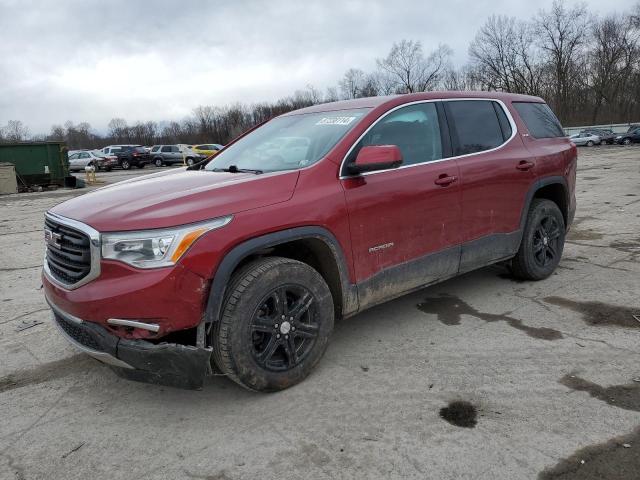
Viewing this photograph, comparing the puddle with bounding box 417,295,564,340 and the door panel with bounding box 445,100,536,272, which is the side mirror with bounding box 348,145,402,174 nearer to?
the door panel with bounding box 445,100,536,272

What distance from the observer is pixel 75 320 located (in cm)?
289

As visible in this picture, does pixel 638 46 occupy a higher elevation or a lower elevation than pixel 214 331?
higher

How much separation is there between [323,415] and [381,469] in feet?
1.88

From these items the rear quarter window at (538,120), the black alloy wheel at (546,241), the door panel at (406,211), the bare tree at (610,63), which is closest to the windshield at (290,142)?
the door panel at (406,211)

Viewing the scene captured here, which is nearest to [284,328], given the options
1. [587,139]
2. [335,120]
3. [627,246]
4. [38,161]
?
[335,120]

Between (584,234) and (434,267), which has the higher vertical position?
(434,267)

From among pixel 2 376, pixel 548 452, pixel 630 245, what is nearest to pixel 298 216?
pixel 548 452

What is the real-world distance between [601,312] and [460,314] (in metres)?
1.18

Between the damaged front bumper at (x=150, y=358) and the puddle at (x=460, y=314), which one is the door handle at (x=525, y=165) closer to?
the puddle at (x=460, y=314)

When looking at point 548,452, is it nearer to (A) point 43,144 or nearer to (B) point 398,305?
(B) point 398,305

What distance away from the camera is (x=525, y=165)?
15.6ft

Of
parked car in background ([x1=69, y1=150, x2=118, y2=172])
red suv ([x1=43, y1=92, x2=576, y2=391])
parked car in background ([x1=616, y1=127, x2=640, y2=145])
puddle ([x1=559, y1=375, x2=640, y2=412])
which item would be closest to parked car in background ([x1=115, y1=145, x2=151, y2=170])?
parked car in background ([x1=69, y1=150, x2=118, y2=172])

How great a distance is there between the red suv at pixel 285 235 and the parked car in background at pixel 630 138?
45820 millimetres

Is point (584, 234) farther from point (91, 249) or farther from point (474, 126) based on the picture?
point (91, 249)
